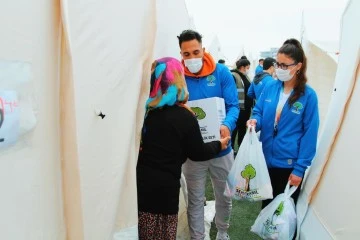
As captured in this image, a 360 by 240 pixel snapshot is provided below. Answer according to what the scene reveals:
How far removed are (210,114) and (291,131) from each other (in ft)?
1.74

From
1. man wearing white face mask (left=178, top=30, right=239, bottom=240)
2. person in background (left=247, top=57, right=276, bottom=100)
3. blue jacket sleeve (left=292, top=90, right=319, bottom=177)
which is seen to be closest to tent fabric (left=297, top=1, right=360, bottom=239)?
blue jacket sleeve (left=292, top=90, right=319, bottom=177)

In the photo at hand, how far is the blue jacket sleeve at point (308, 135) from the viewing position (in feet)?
6.31

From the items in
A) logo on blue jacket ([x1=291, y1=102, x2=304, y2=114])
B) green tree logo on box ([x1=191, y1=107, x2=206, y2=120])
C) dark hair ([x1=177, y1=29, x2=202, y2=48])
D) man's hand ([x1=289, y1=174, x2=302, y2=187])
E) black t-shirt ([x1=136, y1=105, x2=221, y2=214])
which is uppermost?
dark hair ([x1=177, y1=29, x2=202, y2=48])

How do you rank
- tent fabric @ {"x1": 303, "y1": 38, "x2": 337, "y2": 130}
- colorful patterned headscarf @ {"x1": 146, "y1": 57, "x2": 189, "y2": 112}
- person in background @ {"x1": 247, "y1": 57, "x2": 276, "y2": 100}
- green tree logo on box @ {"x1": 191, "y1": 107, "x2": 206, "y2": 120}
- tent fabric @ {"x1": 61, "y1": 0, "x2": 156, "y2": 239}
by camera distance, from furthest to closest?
person in background @ {"x1": 247, "y1": 57, "x2": 276, "y2": 100}
tent fabric @ {"x1": 303, "y1": 38, "x2": 337, "y2": 130}
green tree logo on box @ {"x1": 191, "y1": 107, "x2": 206, "y2": 120}
colorful patterned headscarf @ {"x1": 146, "y1": 57, "x2": 189, "y2": 112}
tent fabric @ {"x1": 61, "y1": 0, "x2": 156, "y2": 239}

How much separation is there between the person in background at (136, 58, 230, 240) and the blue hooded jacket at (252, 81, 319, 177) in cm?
A: 58

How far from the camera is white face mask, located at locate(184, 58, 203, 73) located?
2111 millimetres

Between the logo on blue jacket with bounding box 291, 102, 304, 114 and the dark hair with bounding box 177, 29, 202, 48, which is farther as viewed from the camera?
the dark hair with bounding box 177, 29, 202, 48

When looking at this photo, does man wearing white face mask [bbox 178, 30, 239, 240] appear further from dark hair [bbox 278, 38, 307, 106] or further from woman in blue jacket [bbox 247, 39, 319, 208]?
dark hair [bbox 278, 38, 307, 106]

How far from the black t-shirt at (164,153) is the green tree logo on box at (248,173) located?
0.50 m

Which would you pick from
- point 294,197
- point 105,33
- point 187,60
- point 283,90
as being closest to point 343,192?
point 294,197

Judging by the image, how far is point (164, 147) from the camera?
163 centimetres

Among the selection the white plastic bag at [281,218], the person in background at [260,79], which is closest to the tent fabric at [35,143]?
the white plastic bag at [281,218]

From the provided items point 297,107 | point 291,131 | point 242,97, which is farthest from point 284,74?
point 242,97

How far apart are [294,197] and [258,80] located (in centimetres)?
219
